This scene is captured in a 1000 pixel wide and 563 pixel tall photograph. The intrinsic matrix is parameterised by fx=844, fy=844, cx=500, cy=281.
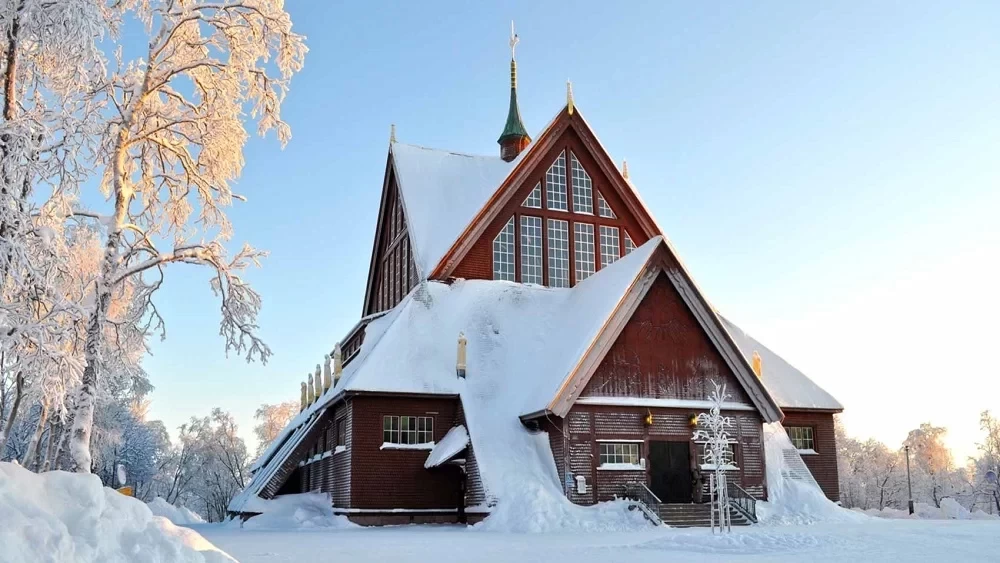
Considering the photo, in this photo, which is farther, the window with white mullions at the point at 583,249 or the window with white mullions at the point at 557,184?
the window with white mullions at the point at 557,184

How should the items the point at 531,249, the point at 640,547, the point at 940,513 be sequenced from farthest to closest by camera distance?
the point at 940,513 < the point at 531,249 < the point at 640,547

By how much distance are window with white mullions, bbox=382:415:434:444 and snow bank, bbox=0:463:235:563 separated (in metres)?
15.2

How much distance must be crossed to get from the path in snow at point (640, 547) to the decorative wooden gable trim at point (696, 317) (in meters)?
6.09

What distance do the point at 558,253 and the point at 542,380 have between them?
7.59 m

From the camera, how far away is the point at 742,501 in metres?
22.8

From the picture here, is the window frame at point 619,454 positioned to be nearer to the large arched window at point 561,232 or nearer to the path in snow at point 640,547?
the path in snow at point 640,547

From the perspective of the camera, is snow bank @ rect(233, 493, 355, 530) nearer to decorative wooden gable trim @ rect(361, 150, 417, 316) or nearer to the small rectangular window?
the small rectangular window

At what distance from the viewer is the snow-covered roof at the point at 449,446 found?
77.5ft

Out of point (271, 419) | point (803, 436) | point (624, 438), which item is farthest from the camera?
point (271, 419)

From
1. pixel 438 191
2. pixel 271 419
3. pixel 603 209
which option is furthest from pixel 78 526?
pixel 271 419

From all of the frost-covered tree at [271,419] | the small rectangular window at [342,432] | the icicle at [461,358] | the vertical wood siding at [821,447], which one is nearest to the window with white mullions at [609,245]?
the icicle at [461,358]

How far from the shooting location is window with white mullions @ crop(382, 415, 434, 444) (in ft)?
81.5

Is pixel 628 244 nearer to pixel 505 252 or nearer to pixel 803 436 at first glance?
pixel 505 252

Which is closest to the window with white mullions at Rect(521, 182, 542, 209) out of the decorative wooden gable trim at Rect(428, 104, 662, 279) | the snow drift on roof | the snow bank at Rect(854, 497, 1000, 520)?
the decorative wooden gable trim at Rect(428, 104, 662, 279)
